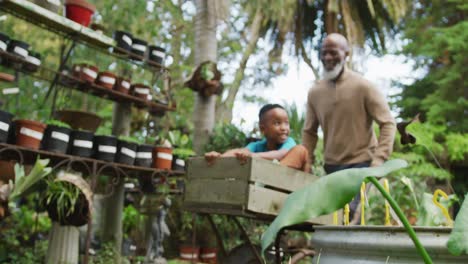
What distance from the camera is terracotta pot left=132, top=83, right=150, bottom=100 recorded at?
6.00m

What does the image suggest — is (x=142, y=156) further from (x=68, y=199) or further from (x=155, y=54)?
(x=155, y=54)

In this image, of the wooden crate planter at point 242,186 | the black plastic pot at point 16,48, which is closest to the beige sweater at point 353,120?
the wooden crate planter at point 242,186

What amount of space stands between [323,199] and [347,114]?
94.3 inches

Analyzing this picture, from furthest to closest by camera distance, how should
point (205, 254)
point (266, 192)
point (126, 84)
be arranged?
point (205, 254)
point (126, 84)
point (266, 192)

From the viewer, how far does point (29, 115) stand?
28.8ft

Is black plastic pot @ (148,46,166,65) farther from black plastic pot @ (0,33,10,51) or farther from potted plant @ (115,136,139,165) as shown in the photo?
black plastic pot @ (0,33,10,51)

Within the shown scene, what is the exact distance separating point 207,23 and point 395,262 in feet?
18.7

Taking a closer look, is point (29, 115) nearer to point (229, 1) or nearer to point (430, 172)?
point (229, 1)

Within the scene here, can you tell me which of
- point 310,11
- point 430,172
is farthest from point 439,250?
point 310,11

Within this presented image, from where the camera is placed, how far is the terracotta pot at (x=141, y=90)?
6.00 meters

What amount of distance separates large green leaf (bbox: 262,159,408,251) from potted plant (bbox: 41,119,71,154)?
3.96m

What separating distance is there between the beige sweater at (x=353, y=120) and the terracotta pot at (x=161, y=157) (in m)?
2.63

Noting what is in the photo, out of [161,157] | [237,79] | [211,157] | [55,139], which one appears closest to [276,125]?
[211,157]

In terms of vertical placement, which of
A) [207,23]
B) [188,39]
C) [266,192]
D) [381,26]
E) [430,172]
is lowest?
[266,192]
